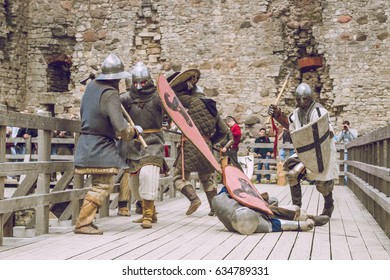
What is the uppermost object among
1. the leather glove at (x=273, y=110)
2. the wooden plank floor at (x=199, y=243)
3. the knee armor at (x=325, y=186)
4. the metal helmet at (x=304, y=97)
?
the metal helmet at (x=304, y=97)

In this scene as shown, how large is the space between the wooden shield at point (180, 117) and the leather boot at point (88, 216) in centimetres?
112

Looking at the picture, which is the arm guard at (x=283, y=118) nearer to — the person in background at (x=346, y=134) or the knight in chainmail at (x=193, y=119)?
the knight in chainmail at (x=193, y=119)

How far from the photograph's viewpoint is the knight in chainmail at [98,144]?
5477 mm

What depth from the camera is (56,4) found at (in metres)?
15.6

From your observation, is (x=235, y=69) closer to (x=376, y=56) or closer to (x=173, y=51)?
(x=173, y=51)

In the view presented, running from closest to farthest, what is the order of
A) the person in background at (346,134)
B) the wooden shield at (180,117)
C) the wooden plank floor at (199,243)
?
the wooden plank floor at (199,243) → the wooden shield at (180,117) → the person in background at (346,134)

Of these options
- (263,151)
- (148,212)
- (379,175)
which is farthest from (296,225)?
(263,151)

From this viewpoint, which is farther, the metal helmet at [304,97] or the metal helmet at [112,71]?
the metal helmet at [304,97]

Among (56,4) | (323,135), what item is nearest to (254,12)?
(56,4)

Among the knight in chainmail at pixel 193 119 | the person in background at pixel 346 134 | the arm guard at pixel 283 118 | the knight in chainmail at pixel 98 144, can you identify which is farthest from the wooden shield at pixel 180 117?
Result: the person in background at pixel 346 134

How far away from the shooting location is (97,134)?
18.1 ft

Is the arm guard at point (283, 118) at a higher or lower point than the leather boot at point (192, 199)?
higher

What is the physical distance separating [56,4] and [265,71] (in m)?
5.26

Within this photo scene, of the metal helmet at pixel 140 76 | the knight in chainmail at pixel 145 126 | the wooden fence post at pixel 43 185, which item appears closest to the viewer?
the wooden fence post at pixel 43 185
